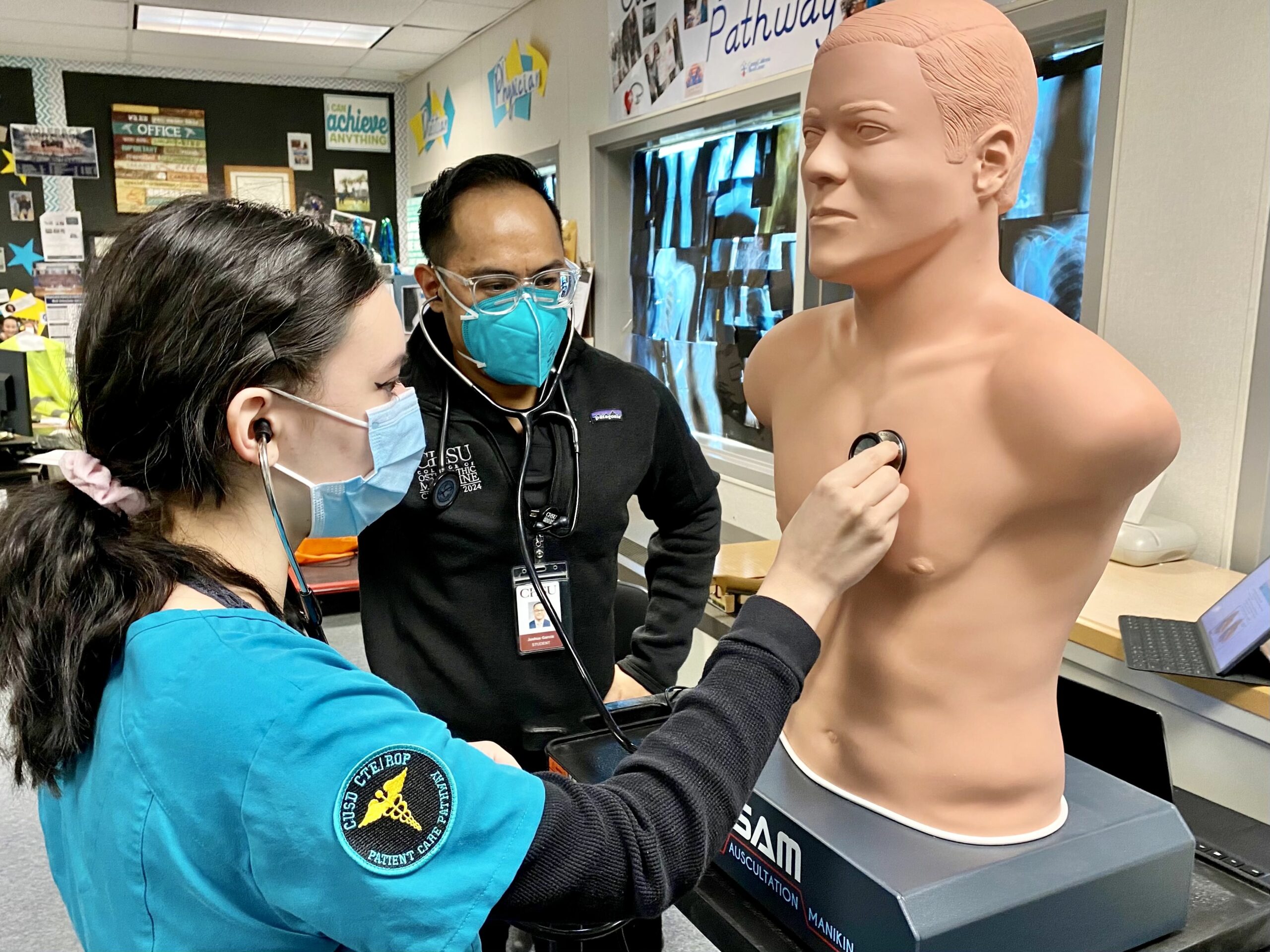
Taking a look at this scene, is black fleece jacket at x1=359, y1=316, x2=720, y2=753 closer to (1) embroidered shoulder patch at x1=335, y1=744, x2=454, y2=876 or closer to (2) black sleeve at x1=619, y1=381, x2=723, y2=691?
(2) black sleeve at x1=619, y1=381, x2=723, y2=691

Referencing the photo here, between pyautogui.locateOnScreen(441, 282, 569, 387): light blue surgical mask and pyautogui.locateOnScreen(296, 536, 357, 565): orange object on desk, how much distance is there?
208 centimetres

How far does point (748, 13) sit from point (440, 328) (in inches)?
88.0

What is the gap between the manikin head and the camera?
99 centimetres

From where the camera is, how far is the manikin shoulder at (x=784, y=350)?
1.25m

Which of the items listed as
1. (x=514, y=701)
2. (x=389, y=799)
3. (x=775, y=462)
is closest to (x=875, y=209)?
(x=775, y=462)

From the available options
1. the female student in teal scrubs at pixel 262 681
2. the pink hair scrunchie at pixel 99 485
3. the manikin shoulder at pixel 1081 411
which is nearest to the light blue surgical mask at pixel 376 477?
the female student in teal scrubs at pixel 262 681

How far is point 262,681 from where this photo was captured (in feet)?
2.26

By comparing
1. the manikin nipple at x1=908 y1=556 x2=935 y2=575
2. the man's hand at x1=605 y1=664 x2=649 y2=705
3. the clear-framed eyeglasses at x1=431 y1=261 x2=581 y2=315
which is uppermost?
the clear-framed eyeglasses at x1=431 y1=261 x2=581 y2=315

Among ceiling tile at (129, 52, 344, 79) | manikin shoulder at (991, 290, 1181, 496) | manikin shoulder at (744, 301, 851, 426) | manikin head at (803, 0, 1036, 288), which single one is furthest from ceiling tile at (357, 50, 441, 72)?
manikin shoulder at (991, 290, 1181, 496)

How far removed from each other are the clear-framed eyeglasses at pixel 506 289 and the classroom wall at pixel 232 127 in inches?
215

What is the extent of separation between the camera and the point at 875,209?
102cm

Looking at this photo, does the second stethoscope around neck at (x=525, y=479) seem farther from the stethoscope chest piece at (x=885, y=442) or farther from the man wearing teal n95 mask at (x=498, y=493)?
the stethoscope chest piece at (x=885, y=442)

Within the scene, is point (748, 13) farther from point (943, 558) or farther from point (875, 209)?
point (943, 558)

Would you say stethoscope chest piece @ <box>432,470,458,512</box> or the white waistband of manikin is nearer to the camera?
the white waistband of manikin
